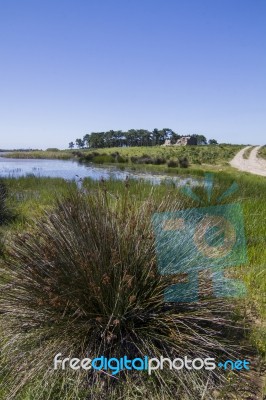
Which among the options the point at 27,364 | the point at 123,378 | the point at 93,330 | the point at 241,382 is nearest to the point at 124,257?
the point at 93,330

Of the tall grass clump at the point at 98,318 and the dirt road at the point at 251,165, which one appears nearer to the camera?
the tall grass clump at the point at 98,318

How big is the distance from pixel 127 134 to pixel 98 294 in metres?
113

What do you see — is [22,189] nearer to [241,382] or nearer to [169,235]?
[169,235]

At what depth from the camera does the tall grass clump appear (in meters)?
2.08

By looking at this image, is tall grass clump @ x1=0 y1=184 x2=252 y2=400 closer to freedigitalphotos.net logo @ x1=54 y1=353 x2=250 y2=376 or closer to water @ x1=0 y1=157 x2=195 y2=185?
freedigitalphotos.net logo @ x1=54 y1=353 x2=250 y2=376

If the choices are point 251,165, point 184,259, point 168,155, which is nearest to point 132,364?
point 184,259

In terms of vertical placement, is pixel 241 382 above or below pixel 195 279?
below

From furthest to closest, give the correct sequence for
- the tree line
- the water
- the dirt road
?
the tree line
the dirt road
the water

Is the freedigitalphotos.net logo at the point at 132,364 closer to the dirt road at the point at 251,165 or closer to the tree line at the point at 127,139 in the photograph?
the dirt road at the point at 251,165

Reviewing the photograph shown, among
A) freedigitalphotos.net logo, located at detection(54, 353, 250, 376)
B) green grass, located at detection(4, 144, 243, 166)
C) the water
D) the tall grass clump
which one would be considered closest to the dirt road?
green grass, located at detection(4, 144, 243, 166)

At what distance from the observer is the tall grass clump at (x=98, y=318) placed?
2076 millimetres

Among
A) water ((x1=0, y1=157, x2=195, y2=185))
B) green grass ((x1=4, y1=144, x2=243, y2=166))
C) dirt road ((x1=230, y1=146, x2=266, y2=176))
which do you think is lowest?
water ((x1=0, y1=157, x2=195, y2=185))

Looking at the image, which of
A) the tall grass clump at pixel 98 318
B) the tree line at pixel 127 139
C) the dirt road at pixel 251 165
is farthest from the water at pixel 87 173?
the tree line at pixel 127 139

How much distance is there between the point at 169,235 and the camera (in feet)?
9.33
